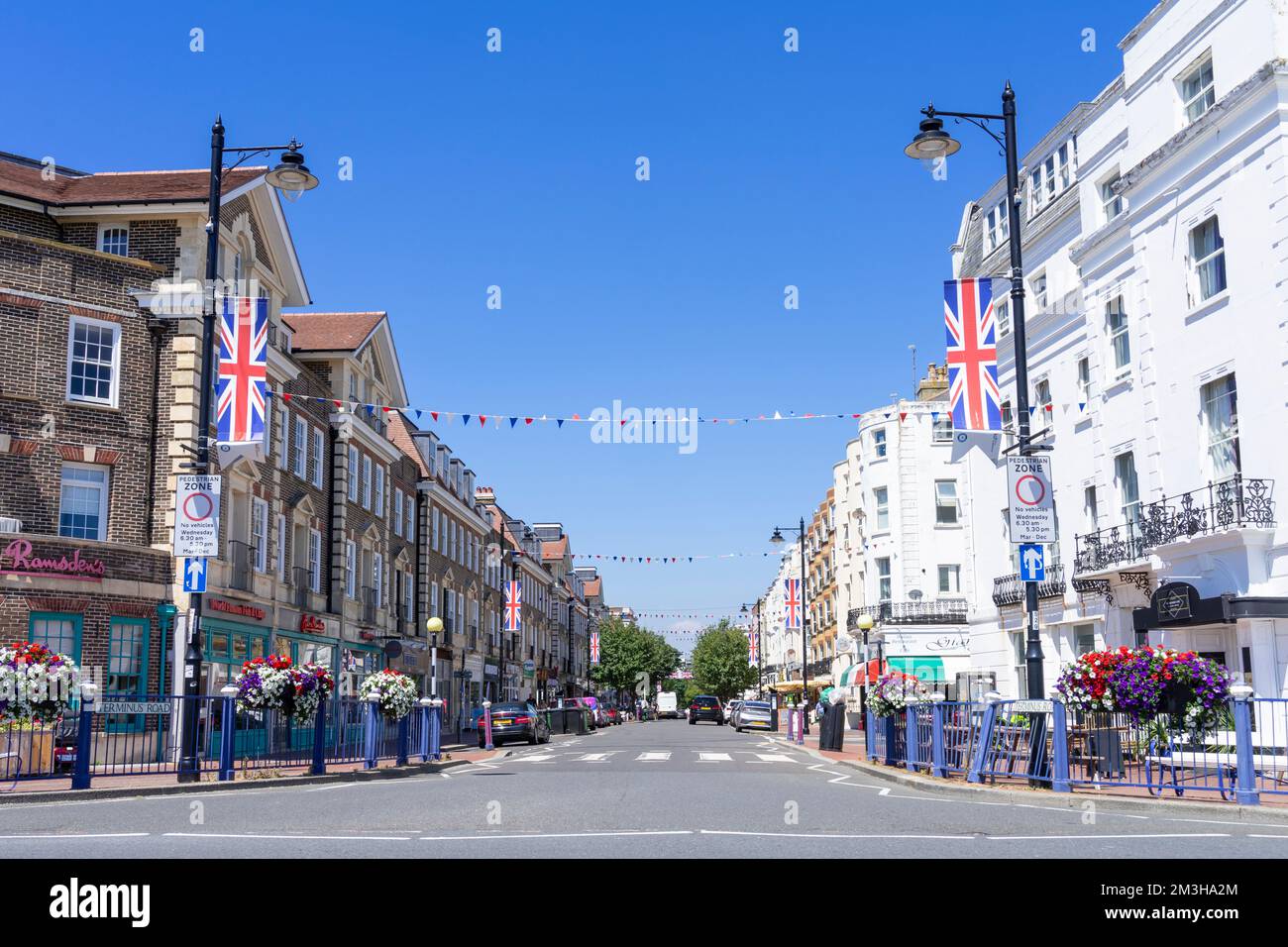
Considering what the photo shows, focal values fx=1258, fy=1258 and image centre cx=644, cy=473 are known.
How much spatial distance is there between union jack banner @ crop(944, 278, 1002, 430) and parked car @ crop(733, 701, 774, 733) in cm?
3956

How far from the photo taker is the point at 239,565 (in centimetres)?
3061

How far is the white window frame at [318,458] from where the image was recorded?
37.5m

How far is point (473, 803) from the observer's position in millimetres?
15250

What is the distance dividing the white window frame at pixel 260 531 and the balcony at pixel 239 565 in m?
0.87

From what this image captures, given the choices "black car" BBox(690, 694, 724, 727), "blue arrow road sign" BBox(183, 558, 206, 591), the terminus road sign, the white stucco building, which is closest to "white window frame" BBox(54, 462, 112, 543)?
"blue arrow road sign" BBox(183, 558, 206, 591)

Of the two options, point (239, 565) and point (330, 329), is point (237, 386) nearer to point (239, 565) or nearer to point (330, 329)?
point (239, 565)

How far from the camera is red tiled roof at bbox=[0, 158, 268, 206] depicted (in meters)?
28.6

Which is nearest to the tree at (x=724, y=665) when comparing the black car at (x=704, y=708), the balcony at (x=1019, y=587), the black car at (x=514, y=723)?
the black car at (x=704, y=708)

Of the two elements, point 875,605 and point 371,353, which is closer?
point 371,353

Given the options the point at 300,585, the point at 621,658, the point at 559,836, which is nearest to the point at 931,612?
the point at 300,585
